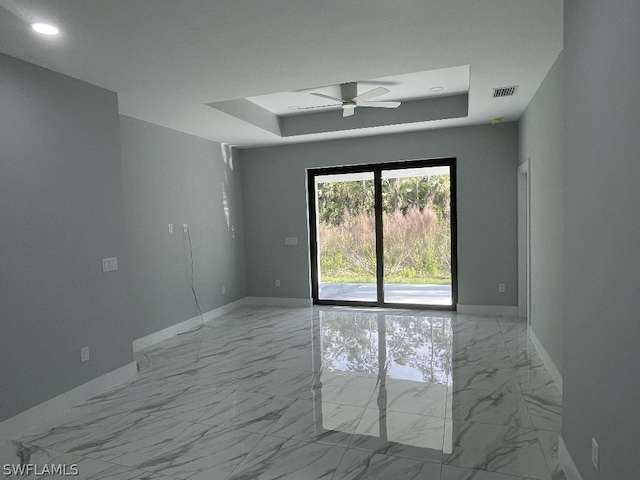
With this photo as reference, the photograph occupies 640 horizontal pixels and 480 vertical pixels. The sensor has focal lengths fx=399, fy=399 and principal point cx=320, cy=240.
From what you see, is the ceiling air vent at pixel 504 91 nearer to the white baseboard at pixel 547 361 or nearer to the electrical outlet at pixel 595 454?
the white baseboard at pixel 547 361

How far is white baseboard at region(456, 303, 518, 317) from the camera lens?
554cm

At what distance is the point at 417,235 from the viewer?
20.1 feet

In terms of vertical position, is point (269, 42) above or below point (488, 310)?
above

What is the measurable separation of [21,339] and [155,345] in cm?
201

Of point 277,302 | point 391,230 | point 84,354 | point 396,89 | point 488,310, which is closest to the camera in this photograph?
point 84,354

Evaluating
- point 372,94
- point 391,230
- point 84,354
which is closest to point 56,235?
point 84,354

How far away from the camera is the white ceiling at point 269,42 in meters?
2.37

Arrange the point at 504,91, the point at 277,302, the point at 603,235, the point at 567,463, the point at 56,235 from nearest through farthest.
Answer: the point at 603,235 < the point at 567,463 < the point at 56,235 < the point at 504,91 < the point at 277,302

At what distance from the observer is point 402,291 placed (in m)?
6.36

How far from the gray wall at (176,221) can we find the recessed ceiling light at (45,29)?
187 centimetres

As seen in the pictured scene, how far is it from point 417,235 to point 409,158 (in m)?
1.17

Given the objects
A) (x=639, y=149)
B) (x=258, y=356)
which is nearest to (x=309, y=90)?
(x=258, y=356)

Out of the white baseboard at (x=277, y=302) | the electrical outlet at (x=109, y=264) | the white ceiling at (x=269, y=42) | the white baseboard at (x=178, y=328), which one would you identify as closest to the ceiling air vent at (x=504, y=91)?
the white ceiling at (x=269, y=42)

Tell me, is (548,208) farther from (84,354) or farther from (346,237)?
(84,354)
